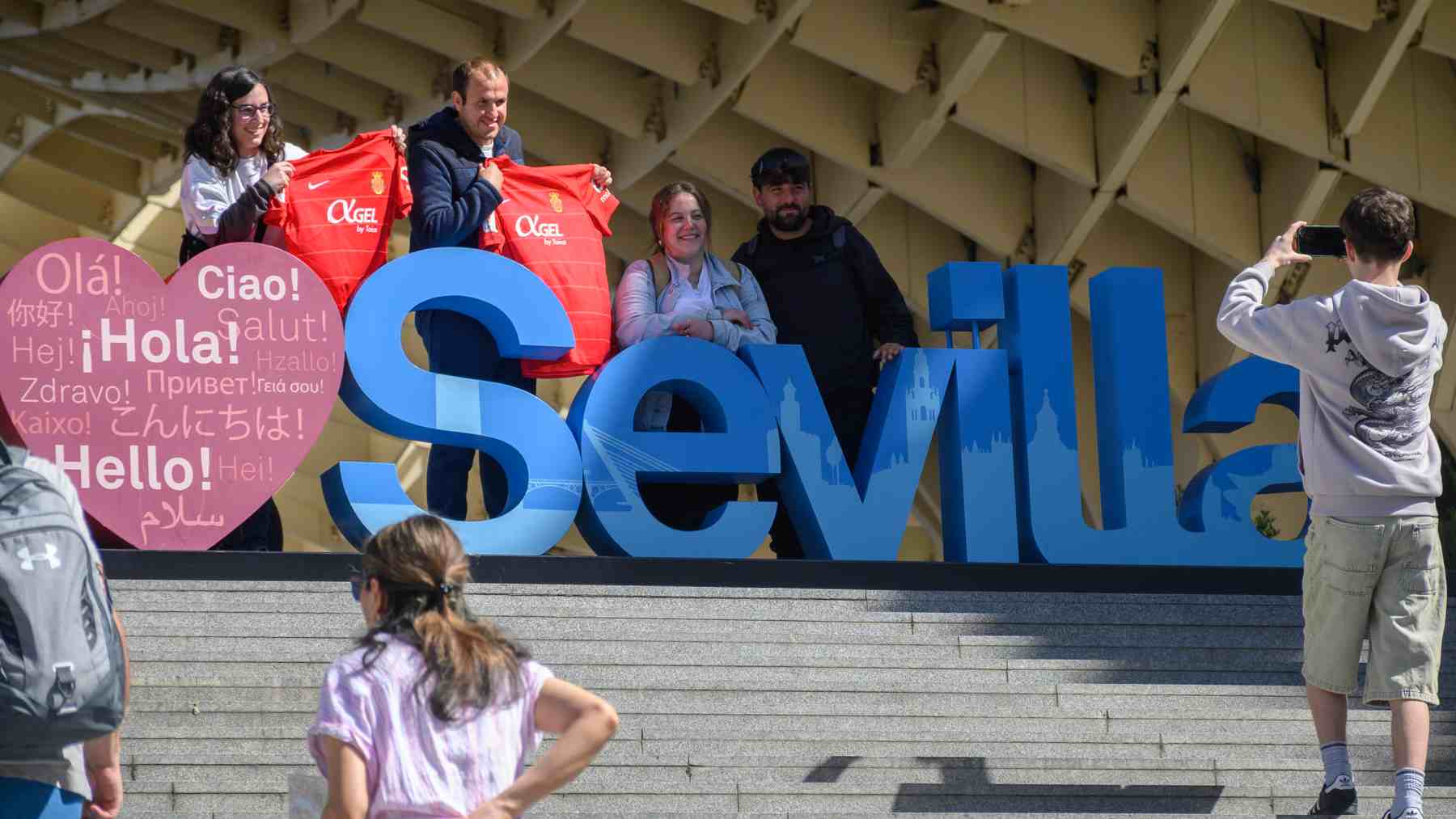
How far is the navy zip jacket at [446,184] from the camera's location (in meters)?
7.67

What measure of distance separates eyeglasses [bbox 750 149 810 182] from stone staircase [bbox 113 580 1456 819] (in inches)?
71.7

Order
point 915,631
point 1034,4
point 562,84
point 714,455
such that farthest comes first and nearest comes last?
point 562,84
point 1034,4
point 714,455
point 915,631

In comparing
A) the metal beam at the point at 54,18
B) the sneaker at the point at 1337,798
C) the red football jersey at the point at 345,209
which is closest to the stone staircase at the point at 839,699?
the sneaker at the point at 1337,798

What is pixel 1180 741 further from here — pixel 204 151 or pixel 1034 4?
pixel 1034 4

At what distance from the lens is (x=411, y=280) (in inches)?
299

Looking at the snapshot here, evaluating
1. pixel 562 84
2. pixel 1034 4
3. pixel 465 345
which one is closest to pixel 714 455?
pixel 465 345

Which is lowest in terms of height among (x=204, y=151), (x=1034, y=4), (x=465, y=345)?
(x=465, y=345)

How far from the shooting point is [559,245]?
807 centimetres

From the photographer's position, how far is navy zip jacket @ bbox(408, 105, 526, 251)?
767 cm

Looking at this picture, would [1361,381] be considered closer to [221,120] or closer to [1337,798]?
[1337,798]

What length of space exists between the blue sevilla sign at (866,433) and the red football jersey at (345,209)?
238 millimetres

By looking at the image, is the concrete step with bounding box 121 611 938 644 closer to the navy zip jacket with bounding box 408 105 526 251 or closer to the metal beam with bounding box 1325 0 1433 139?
the navy zip jacket with bounding box 408 105 526 251

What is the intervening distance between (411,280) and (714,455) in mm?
1388

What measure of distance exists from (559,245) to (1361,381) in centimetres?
364
